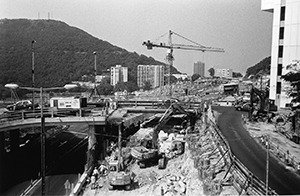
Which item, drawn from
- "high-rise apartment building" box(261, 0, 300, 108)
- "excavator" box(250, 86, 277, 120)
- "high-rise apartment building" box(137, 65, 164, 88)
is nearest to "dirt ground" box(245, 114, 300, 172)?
"excavator" box(250, 86, 277, 120)

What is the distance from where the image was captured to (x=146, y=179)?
18203mm

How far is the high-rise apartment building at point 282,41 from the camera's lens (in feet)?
85.7

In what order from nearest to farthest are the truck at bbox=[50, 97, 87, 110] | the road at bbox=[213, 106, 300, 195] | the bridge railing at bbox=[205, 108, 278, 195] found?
1. the bridge railing at bbox=[205, 108, 278, 195]
2. the road at bbox=[213, 106, 300, 195]
3. the truck at bbox=[50, 97, 87, 110]

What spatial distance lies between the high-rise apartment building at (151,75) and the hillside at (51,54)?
2826mm

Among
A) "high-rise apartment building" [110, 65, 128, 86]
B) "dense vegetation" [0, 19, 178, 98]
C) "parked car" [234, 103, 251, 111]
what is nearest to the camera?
"parked car" [234, 103, 251, 111]

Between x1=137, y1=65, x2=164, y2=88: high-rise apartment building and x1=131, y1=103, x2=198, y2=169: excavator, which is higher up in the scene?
x1=137, y1=65, x2=164, y2=88: high-rise apartment building

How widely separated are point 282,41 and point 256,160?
18.3m

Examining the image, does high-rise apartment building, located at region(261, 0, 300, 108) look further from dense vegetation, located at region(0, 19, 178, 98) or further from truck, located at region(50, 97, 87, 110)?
dense vegetation, located at region(0, 19, 178, 98)

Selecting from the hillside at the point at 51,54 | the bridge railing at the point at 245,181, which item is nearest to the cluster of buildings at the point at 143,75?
the hillside at the point at 51,54

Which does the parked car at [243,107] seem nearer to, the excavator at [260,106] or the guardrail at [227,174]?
the excavator at [260,106]

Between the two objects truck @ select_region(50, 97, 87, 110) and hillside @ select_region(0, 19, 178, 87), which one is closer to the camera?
truck @ select_region(50, 97, 87, 110)

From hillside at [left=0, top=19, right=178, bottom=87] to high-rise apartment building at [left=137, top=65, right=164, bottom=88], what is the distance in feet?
9.27

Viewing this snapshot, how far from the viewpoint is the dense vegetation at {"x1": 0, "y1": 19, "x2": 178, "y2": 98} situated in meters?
63.4

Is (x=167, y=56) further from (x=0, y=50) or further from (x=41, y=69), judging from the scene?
(x=0, y=50)
